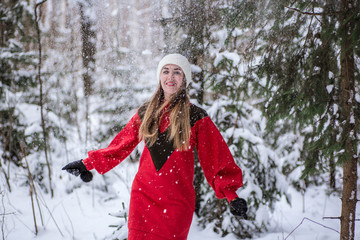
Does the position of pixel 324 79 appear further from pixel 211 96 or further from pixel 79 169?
pixel 211 96

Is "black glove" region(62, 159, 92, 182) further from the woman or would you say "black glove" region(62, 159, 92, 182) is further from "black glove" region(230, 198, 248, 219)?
"black glove" region(230, 198, 248, 219)

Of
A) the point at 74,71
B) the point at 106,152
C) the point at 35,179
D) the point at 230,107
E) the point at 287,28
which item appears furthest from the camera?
the point at 74,71

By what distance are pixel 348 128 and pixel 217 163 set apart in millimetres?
1514

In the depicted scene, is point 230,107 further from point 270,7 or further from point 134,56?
point 134,56

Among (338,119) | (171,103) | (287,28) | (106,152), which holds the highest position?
(287,28)

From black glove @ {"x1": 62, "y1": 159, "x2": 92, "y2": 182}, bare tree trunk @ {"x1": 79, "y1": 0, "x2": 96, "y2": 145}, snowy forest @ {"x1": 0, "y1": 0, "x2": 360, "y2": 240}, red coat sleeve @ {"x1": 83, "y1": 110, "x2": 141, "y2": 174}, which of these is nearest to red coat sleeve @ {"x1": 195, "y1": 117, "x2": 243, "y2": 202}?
red coat sleeve @ {"x1": 83, "y1": 110, "x2": 141, "y2": 174}

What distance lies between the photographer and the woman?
6.53 ft

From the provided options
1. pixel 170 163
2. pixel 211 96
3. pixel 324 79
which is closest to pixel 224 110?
pixel 211 96

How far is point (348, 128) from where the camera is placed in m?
2.53

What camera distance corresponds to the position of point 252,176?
13.8 feet

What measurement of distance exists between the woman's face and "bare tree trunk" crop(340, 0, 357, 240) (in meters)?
1.61

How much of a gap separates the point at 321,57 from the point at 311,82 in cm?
28

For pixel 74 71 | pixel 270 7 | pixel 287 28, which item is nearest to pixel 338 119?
pixel 287 28

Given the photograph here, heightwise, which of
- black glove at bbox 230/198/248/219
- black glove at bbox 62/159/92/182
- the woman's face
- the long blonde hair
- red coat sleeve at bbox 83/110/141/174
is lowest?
black glove at bbox 230/198/248/219
